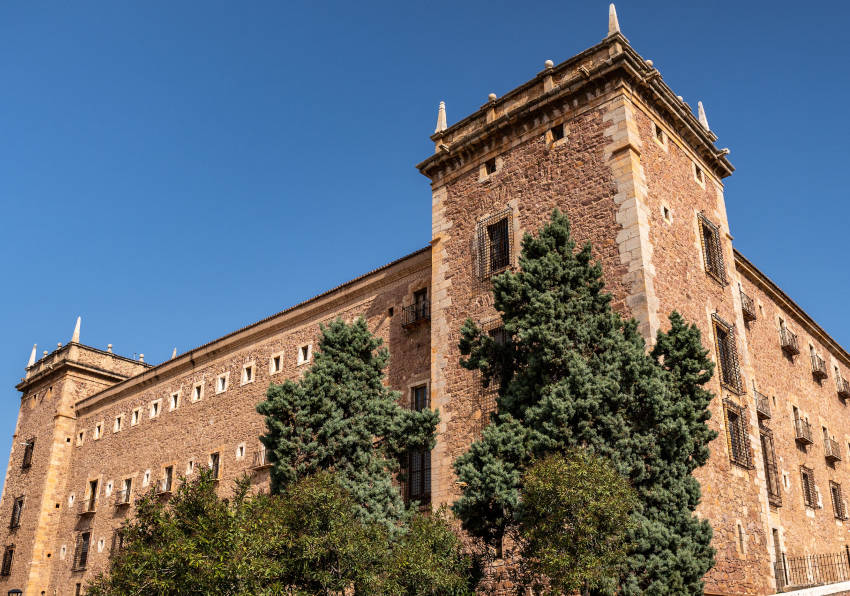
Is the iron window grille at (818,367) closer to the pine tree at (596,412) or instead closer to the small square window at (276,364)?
the pine tree at (596,412)

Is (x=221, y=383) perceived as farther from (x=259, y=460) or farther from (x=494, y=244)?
(x=494, y=244)

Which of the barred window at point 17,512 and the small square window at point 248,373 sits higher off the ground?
the small square window at point 248,373

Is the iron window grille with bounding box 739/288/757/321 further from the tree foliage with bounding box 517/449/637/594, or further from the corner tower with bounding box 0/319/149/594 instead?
the corner tower with bounding box 0/319/149/594

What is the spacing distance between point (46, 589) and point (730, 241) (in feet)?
99.4

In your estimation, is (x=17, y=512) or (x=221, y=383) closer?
(x=221, y=383)

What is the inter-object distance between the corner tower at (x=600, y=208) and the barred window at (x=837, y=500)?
27.7ft

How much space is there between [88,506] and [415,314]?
1968 cm

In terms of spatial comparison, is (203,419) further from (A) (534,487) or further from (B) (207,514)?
(A) (534,487)

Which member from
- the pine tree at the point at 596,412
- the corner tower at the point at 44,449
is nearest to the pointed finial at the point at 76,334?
the corner tower at the point at 44,449

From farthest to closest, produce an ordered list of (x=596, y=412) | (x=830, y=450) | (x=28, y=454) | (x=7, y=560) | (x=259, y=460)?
(x=28, y=454) → (x=7, y=560) → (x=830, y=450) → (x=259, y=460) → (x=596, y=412)

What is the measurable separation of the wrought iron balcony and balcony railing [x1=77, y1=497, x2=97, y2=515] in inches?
1037

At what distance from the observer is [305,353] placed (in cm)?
2477

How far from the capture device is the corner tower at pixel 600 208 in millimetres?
16109

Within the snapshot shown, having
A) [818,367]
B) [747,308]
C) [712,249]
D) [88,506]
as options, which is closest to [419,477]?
[712,249]
